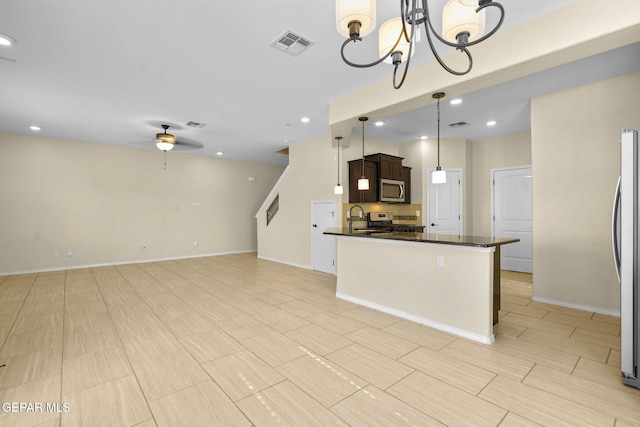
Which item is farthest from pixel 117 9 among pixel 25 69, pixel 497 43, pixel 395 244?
pixel 395 244

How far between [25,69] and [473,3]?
4.58 metres

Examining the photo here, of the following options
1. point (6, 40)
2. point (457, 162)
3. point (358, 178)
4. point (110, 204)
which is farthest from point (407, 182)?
point (110, 204)

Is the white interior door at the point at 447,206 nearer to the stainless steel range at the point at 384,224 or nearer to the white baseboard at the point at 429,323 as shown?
the stainless steel range at the point at 384,224

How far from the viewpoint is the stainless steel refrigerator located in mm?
2107

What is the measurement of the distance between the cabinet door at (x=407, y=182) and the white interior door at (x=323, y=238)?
6.35ft

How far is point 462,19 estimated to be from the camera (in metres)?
1.48

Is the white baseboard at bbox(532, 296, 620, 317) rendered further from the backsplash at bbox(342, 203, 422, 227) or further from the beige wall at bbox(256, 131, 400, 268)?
the beige wall at bbox(256, 131, 400, 268)

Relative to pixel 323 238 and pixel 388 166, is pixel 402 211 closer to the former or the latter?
pixel 388 166

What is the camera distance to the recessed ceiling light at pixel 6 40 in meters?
2.65

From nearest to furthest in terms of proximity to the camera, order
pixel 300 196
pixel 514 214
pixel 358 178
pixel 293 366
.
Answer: pixel 293 366, pixel 358 178, pixel 514 214, pixel 300 196

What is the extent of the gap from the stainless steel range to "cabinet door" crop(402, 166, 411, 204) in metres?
0.62

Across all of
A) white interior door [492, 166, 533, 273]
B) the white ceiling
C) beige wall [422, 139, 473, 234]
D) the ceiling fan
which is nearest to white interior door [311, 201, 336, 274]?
the white ceiling

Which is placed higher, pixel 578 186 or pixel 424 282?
pixel 578 186

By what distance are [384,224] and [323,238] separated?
4.67ft
